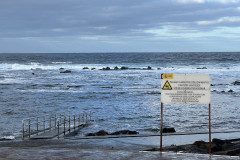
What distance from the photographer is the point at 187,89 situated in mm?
8547

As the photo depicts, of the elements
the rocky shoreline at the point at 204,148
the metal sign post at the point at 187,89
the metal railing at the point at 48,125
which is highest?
the metal sign post at the point at 187,89

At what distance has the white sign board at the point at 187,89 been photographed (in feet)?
27.9

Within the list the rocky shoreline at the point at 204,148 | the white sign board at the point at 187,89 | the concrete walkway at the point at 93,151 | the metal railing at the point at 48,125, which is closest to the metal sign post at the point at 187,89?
the white sign board at the point at 187,89

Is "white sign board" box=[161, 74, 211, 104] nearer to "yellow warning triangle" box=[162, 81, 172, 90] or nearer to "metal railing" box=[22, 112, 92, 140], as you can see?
"yellow warning triangle" box=[162, 81, 172, 90]

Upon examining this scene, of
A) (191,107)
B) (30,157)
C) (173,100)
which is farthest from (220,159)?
(191,107)

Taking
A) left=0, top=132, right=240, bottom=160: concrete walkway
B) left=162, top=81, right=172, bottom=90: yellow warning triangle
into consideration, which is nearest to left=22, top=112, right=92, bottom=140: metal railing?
left=0, top=132, right=240, bottom=160: concrete walkway

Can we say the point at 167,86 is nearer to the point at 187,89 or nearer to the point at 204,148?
the point at 187,89

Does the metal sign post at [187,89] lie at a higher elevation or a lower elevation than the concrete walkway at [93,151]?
higher

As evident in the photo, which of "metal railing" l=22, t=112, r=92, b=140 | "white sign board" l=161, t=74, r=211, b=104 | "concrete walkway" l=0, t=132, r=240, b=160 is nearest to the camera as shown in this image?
"concrete walkway" l=0, t=132, r=240, b=160

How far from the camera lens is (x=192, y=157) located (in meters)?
8.05

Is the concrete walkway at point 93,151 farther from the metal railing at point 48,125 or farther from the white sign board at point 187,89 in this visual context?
the metal railing at point 48,125

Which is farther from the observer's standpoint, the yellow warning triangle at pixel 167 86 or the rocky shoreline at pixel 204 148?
the rocky shoreline at pixel 204 148

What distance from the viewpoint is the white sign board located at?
850 cm

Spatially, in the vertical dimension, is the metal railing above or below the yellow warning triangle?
below
